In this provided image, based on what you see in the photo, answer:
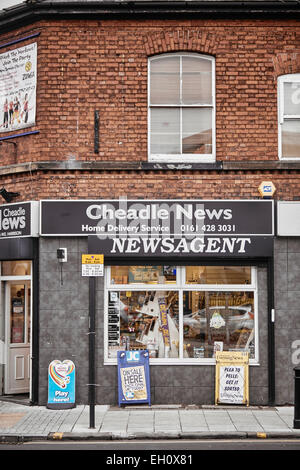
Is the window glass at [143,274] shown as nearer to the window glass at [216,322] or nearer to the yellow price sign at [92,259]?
the window glass at [216,322]

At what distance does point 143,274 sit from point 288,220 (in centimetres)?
318

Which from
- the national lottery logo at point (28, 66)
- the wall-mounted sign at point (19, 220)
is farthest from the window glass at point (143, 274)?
the national lottery logo at point (28, 66)

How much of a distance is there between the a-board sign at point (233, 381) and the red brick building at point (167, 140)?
34 cm

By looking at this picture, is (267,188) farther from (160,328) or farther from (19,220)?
(19,220)

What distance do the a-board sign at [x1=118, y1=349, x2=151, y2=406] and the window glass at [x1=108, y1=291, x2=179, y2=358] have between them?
52cm

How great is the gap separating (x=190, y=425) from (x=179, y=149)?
18.7ft

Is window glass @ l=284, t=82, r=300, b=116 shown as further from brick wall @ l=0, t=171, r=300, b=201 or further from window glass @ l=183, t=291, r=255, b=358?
window glass @ l=183, t=291, r=255, b=358

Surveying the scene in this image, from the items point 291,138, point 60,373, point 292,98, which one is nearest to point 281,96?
point 292,98

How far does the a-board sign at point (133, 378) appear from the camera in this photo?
480 inches

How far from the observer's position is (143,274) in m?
12.9

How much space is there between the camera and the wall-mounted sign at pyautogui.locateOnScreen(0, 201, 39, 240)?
12734 mm

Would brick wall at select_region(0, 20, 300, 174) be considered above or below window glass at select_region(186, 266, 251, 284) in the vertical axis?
above

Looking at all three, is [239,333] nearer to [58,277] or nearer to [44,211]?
[58,277]

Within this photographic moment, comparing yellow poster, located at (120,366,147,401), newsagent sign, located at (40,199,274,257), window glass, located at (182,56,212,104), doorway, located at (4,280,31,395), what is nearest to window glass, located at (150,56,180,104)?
window glass, located at (182,56,212,104)
